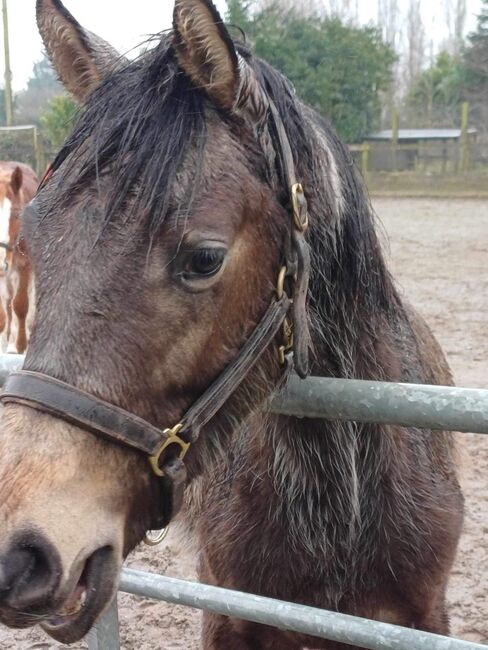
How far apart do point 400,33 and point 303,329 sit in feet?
171

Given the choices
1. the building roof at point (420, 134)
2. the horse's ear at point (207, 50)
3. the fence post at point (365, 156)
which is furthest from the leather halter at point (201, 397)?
the building roof at point (420, 134)

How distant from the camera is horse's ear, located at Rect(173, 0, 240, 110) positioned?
154cm

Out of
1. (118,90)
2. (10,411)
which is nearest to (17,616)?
(10,411)

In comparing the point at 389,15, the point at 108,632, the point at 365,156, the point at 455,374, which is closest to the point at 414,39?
the point at 389,15

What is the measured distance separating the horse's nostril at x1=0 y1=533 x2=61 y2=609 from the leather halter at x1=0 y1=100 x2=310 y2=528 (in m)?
0.23

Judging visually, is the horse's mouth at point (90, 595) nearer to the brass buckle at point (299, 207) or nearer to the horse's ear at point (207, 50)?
the brass buckle at point (299, 207)

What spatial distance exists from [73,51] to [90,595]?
1.34 m

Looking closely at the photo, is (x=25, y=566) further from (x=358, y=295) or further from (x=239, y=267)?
(x=358, y=295)

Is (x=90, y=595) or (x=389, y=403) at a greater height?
(x=389, y=403)

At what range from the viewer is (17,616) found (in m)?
1.32

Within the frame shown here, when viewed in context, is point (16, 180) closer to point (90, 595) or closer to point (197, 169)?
point (197, 169)

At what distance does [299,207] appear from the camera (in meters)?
1.69

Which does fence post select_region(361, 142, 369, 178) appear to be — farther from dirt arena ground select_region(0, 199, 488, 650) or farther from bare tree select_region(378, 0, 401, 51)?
bare tree select_region(378, 0, 401, 51)

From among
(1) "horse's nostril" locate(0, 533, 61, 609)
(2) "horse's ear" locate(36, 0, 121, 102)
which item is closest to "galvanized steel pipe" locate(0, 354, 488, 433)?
(1) "horse's nostril" locate(0, 533, 61, 609)
